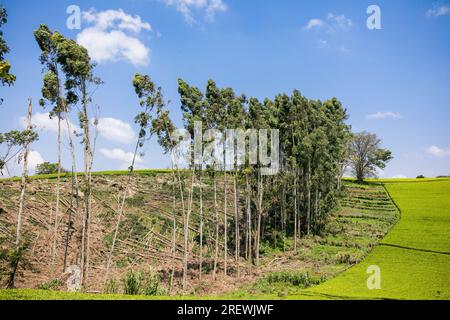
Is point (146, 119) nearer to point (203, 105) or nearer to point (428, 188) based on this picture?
point (203, 105)

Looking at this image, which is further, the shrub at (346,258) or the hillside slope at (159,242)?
the shrub at (346,258)

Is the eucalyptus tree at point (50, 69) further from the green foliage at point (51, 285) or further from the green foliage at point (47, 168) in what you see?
the green foliage at point (47, 168)

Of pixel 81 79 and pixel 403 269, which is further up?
pixel 81 79

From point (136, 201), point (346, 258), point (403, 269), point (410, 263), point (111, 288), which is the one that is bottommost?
point (111, 288)

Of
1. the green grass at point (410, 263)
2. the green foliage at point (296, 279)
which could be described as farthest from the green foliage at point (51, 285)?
the green grass at point (410, 263)

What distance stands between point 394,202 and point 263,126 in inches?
1119

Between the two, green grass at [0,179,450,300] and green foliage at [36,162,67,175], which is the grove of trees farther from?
green foliage at [36,162,67,175]

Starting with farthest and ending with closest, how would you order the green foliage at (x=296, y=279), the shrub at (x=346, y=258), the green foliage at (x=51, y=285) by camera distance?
the shrub at (x=346, y=258)
the green foliage at (x=296, y=279)
the green foliage at (x=51, y=285)

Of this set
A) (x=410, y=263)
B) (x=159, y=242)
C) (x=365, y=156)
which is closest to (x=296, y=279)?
(x=410, y=263)

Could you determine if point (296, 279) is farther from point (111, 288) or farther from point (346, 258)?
point (111, 288)

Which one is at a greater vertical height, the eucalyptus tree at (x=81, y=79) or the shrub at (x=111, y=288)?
the eucalyptus tree at (x=81, y=79)

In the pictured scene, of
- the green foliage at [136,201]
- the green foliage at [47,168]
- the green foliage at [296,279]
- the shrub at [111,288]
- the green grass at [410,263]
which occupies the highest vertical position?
the green foliage at [47,168]

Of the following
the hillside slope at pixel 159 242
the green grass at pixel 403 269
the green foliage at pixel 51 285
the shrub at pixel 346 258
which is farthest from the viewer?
the shrub at pixel 346 258

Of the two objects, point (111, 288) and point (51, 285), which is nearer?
point (111, 288)
